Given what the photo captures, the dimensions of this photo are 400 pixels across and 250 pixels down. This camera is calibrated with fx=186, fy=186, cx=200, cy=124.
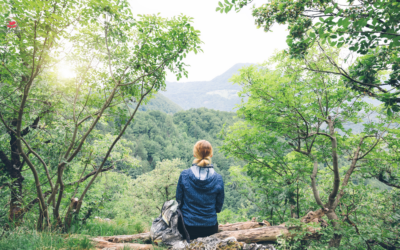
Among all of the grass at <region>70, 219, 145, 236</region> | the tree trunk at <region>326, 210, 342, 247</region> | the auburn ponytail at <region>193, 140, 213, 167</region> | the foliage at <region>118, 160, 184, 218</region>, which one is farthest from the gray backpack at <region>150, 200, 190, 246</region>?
the foliage at <region>118, 160, 184, 218</region>

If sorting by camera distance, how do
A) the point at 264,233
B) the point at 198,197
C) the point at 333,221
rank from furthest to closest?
1. the point at 333,221
2. the point at 264,233
3. the point at 198,197

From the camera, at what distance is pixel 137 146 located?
6925 cm

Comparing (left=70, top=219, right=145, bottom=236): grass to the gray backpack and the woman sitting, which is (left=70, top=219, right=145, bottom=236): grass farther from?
the woman sitting

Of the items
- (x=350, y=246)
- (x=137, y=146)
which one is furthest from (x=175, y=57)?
(x=137, y=146)

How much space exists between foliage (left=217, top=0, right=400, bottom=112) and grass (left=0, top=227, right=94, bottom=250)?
151 inches

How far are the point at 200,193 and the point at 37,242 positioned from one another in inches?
91.1

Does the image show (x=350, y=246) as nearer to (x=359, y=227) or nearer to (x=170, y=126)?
(x=359, y=227)

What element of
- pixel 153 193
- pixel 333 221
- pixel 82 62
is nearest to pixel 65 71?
pixel 82 62

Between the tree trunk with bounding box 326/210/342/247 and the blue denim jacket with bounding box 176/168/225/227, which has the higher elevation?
the blue denim jacket with bounding box 176/168/225/227

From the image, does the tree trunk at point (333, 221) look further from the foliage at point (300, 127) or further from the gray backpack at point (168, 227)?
the gray backpack at point (168, 227)

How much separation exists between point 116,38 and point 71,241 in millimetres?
3203

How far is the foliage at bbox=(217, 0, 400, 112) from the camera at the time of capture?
5.90 feet

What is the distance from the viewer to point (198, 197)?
3041 millimetres

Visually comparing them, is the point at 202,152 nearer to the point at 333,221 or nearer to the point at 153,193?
the point at 333,221
